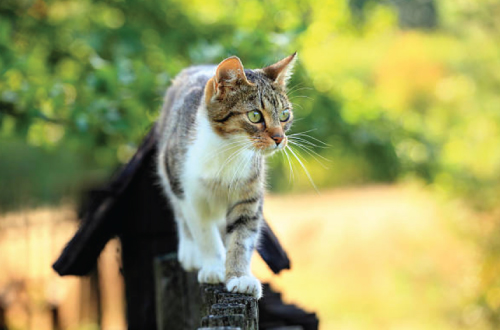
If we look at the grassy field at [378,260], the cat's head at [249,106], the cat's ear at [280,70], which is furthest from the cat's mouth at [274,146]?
the grassy field at [378,260]

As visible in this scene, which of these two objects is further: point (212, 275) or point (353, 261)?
point (353, 261)

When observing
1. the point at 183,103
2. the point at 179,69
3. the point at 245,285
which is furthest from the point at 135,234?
the point at 179,69

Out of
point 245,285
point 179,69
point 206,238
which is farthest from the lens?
point 179,69

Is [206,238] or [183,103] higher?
[183,103]

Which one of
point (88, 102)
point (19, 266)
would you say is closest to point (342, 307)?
point (19, 266)

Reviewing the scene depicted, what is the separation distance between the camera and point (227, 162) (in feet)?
8.66

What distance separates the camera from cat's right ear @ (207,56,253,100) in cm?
246

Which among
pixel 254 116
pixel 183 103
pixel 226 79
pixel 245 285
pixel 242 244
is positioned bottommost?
pixel 245 285

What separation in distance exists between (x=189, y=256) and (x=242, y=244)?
392mm

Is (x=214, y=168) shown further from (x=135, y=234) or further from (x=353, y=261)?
(x=353, y=261)

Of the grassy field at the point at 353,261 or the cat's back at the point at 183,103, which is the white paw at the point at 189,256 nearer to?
the cat's back at the point at 183,103

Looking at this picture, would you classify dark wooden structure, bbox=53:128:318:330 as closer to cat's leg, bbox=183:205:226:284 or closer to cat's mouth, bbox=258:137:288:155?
cat's leg, bbox=183:205:226:284

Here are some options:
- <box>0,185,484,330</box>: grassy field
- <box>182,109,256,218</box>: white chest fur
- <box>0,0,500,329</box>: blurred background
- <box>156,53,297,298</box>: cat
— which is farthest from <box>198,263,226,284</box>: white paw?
<box>0,185,484,330</box>: grassy field

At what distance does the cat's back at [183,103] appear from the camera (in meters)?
2.94
